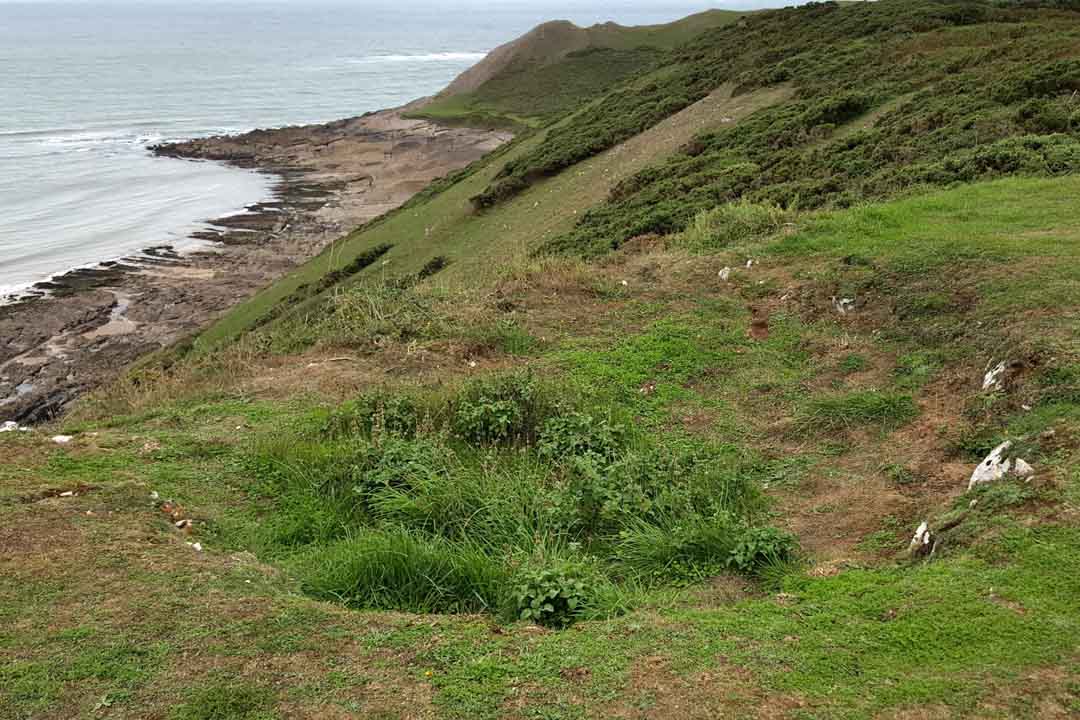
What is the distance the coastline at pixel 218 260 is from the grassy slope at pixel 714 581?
16.2m

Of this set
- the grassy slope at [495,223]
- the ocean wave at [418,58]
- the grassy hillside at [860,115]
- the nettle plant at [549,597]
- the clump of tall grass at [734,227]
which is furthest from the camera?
the ocean wave at [418,58]

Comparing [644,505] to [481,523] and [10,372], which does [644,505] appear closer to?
[481,523]

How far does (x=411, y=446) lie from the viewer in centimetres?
670

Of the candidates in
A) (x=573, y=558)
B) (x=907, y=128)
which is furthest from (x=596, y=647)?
(x=907, y=128)

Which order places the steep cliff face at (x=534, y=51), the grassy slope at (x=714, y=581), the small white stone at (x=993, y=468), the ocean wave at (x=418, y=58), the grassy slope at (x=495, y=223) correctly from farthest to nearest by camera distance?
the ocean wave at (x=418, y=58) < the steep cliff face at (x=534, y=51) < the grassy slope at (x=495, y=223) < the small white stone at (x=993, y=468) < the grassy slope at (x=714, y=581)

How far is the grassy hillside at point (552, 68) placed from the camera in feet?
185

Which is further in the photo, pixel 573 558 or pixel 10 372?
pixel 10 372

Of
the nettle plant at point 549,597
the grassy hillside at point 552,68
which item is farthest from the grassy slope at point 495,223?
the grassy hillside at point 552,68

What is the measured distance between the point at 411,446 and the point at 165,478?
1.85 m

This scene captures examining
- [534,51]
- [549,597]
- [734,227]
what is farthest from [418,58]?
[549,597]

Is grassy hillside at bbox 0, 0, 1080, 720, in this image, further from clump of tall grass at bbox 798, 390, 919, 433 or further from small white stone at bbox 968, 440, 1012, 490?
small white stone at bbox 968, 440, 1012, 490

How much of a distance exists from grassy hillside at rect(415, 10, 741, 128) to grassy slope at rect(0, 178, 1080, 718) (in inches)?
1878

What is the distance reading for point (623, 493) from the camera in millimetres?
5871

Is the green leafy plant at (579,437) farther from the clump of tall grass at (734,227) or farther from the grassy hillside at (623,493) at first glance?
the clump of tall grass at (734,227)
